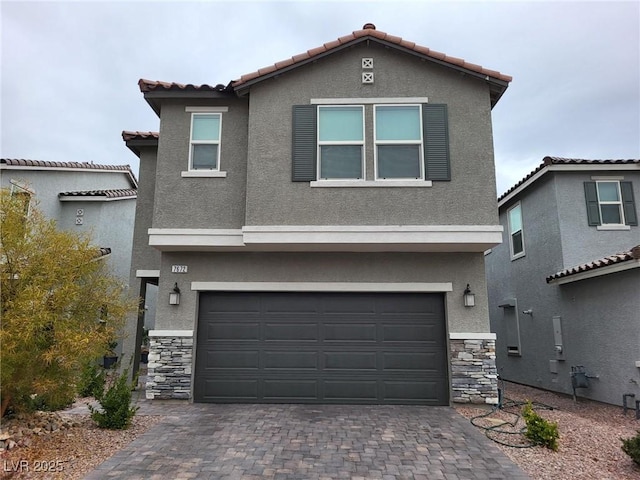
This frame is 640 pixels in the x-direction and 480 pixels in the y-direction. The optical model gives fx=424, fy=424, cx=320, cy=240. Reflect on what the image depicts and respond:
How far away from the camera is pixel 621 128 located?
17.9 metres

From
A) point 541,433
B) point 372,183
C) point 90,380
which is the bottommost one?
point 541,433

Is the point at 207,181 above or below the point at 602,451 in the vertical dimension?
above

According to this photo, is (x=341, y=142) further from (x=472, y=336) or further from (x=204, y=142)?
(x=472, y=336)

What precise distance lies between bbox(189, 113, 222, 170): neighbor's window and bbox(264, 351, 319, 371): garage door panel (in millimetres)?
4280

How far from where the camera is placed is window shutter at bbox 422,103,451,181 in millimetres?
8672

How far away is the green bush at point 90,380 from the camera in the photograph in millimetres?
6807

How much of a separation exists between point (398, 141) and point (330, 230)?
8.04ft

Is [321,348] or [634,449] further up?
[321,348]

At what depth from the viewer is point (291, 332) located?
9172 millimetres

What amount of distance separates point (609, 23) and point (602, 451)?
451 inches

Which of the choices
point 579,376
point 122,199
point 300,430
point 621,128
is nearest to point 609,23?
point 621,128

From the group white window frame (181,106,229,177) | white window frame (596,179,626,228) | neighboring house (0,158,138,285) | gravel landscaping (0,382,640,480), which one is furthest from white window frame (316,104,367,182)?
neighboring house (0,158,138,285)

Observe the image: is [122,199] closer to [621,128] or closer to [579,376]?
[579,376]

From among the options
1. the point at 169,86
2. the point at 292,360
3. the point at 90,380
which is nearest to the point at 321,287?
the point at 292,360
